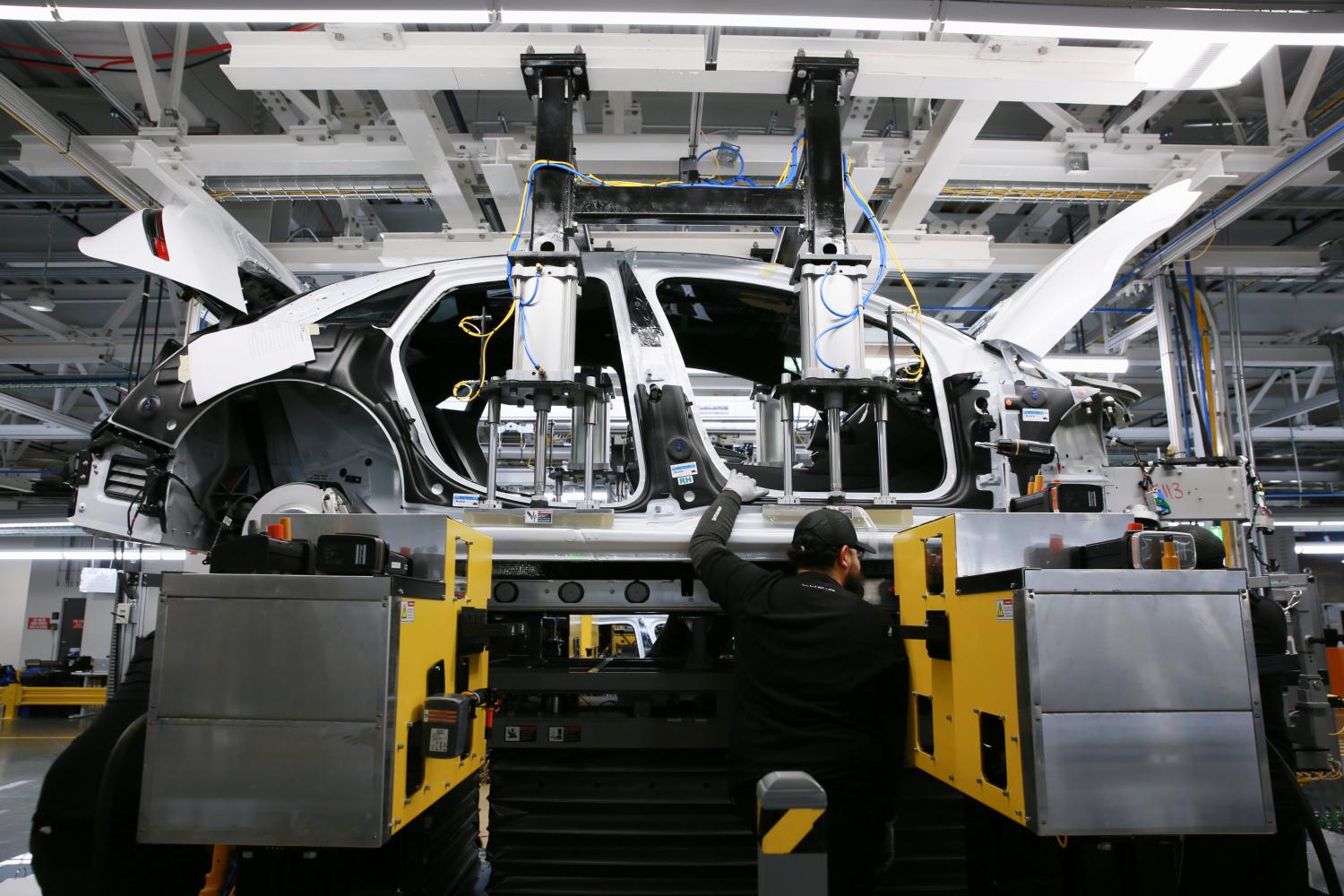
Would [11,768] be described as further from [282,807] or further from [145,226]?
[282,807]

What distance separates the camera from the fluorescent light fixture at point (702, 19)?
10.3 feet

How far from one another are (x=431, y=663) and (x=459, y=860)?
4.04 ft

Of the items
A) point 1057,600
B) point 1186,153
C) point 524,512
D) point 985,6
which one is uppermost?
point 1186,153

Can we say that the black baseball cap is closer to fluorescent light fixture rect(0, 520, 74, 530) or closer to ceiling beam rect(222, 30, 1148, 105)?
ceiling beam rect(222, 30, 1148, 105)

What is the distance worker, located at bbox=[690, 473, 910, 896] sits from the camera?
2416 millimetres

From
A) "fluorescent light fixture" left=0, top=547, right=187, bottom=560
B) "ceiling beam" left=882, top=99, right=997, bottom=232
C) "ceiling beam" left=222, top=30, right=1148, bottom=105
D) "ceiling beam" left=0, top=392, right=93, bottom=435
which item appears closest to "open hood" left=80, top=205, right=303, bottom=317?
"ceiling beam" left=222, top=30, right=1148, bottom=105

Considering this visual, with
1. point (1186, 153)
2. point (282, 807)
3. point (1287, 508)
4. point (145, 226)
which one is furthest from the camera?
point (1287, 508)

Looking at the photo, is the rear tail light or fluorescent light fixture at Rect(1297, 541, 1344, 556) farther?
fluorescent light fixture at Rect(1297, 541, 1344, 556)

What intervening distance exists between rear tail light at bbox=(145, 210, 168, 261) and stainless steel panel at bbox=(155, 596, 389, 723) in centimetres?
176

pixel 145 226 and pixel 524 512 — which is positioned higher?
pixel 145 226

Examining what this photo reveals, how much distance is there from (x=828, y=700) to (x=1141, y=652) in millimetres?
901

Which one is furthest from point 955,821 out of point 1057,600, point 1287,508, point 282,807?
point 1287,508

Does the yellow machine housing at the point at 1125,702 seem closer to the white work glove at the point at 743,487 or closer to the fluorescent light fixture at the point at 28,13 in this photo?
the white work glove at the point at 743,487

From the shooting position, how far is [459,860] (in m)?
2.95
